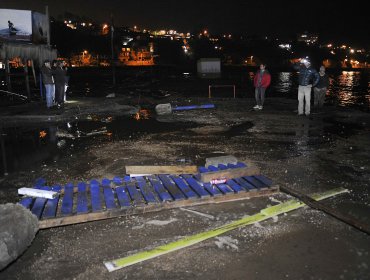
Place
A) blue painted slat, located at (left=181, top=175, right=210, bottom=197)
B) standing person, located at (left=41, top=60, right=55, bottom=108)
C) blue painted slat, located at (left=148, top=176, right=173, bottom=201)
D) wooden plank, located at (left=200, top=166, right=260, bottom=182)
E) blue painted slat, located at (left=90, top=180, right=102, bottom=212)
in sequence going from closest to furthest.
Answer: blue painted slat, located at (left=90, top=180, right=102, bottom=212)
blue painted slat, located at (left=148, top=176, right=173, bottom=201)
blue painted slat, located at (left=181, top=175, right=210, bottom=197)
wooden plank, located at (left=200, top=166, right=260, bottom=182)
standing person, located at (left=41, top=60, right=55, bottom=108)

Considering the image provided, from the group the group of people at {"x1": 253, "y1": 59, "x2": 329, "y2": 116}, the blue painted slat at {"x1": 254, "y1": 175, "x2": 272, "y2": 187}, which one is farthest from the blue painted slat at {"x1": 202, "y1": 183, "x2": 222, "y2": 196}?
the group of people at {"x1": 253, "y1": 59, "x2": 329, "y2": 116}

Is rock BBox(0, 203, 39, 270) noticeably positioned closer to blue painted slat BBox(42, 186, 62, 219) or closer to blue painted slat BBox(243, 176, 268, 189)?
blue painted slat BBox(42, 186, 62, 219)

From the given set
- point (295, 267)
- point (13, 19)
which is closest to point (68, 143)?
Result: point (295, 267)

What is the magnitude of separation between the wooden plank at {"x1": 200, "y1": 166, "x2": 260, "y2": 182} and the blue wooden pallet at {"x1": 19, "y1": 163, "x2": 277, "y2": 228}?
0.09 m

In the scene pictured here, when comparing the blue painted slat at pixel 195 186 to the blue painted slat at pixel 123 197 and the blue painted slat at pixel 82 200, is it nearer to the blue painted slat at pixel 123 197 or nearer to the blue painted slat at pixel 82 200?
the blue painted slat at pixel 123 197

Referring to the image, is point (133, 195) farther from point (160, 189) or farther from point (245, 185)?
point (245, 185)

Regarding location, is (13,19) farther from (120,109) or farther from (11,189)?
(11,189)

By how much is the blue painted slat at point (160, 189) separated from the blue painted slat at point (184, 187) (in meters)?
0.30

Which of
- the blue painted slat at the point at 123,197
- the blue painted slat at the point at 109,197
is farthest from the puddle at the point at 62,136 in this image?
the blue painted slat at the point at 123,197

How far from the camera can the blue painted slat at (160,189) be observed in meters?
5.68

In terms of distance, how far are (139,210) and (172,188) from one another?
3.05 ft

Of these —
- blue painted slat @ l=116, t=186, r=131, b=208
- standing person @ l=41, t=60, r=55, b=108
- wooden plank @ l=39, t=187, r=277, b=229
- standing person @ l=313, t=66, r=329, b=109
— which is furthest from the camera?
standing person @ l=313, t=66, r=329, b=109

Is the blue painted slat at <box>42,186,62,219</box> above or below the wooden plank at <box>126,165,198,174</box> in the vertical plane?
below

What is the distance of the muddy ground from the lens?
13.2 feet
